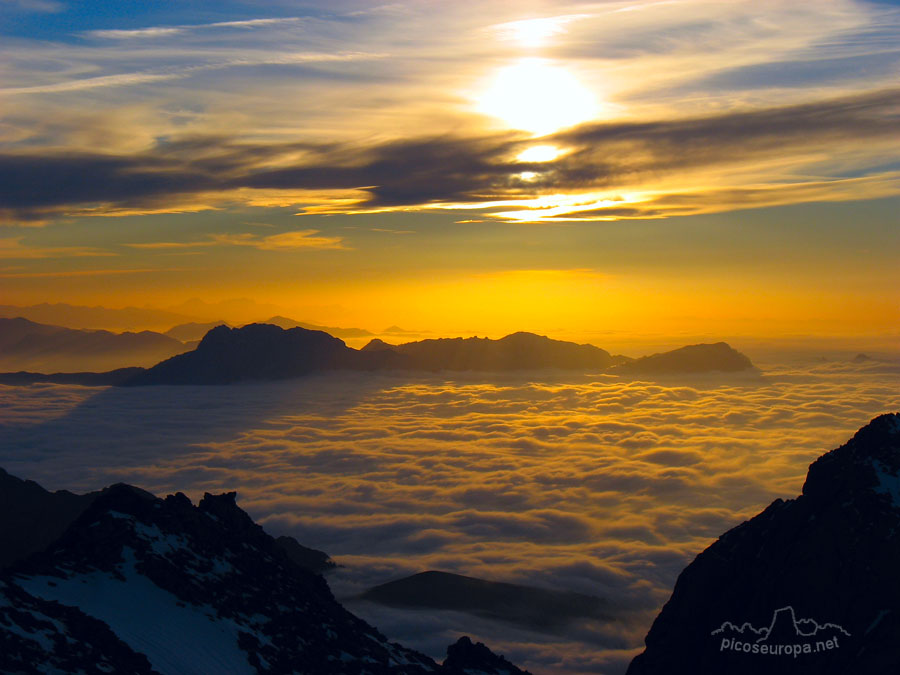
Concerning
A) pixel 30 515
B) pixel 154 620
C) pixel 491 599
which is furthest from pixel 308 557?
pixel 154 620

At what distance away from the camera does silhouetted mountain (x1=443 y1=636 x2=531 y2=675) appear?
65938 millimetres

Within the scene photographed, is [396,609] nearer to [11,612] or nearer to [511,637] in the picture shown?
[511,637]

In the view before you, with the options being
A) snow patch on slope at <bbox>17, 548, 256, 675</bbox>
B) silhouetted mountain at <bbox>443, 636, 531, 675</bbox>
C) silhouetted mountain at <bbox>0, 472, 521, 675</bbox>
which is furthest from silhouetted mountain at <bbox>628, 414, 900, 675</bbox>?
snow patch on slope at <bbox>17, 548, 256, 675</bbox>

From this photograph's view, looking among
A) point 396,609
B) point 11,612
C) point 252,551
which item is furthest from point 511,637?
point 11,612

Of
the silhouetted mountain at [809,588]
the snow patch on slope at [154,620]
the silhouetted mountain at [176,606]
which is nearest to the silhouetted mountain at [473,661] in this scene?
the silhouetted mountain at [176,606]

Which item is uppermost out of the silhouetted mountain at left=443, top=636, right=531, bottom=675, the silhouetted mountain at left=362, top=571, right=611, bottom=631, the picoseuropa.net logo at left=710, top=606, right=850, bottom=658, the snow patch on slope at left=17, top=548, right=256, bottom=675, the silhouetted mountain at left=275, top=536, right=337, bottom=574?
the snow patch on slope at left=17, top=548, right=256, bottom=675

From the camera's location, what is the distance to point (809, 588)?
6303 cm

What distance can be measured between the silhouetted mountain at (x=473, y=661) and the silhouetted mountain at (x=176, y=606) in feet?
0.43

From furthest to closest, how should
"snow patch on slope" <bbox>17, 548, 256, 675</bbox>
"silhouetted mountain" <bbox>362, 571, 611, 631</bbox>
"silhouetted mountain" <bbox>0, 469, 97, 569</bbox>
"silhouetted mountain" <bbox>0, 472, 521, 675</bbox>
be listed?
"silhouetted mountain" <bbox>362, 571, 611, 631</bbox> → "silhouetted mountain" <bbox>0, 469, 97, 569</bbox> → "snow patch on slope" <bbox>17, 548, 256, 675</bbox> → "silhouetted mountain" <bbox>0, 472, 521, 675</bbox>

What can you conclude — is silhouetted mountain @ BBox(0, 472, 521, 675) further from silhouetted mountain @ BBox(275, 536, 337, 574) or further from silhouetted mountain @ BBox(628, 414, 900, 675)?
silhouetted mountain @ BBox(275, 536, 337, 574)

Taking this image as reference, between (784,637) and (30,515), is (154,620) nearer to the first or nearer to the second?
(784,637)

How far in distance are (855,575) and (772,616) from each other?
7.24 meters

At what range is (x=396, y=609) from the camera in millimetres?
145250

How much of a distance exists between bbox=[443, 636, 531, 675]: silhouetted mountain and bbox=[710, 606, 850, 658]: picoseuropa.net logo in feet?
61.5
